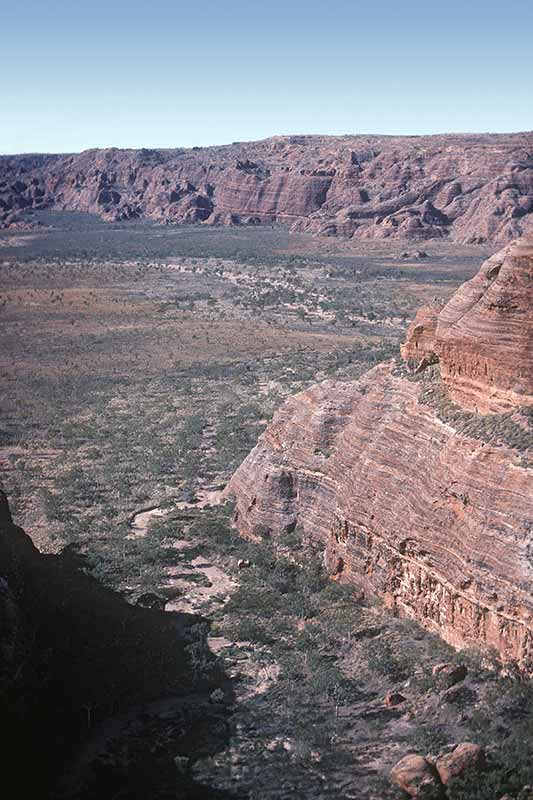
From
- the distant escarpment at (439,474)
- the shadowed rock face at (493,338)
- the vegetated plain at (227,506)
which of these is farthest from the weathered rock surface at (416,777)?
the shadowed rock face at (493,338)

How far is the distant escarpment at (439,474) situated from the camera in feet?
57.4

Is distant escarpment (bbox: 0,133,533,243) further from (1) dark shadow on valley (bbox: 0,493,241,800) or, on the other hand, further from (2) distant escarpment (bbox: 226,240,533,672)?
(1) dark shadow on valley (bbox: 0,493,241,800)

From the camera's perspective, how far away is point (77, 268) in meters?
115

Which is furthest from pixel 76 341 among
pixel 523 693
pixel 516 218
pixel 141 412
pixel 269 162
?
pixel 269 162

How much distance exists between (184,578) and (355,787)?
1027 cm

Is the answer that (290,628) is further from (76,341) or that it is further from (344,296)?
(344,296)

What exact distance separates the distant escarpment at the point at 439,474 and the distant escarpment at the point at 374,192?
9429 cm

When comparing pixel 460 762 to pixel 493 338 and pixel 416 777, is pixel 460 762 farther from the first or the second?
pixel 493 338

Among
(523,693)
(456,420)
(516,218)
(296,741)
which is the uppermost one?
(516,218)

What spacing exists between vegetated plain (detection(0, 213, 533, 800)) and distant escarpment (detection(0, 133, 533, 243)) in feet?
104

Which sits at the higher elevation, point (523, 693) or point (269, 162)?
point (269, 162)

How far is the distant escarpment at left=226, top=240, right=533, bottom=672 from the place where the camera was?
57.4 ft

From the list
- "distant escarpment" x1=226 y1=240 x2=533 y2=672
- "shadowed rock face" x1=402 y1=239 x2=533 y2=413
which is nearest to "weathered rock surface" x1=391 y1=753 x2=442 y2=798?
"distant escarpment" x1=226 y1=240 x2=533 y2=672

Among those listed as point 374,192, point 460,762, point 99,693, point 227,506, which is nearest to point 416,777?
point 460,762
